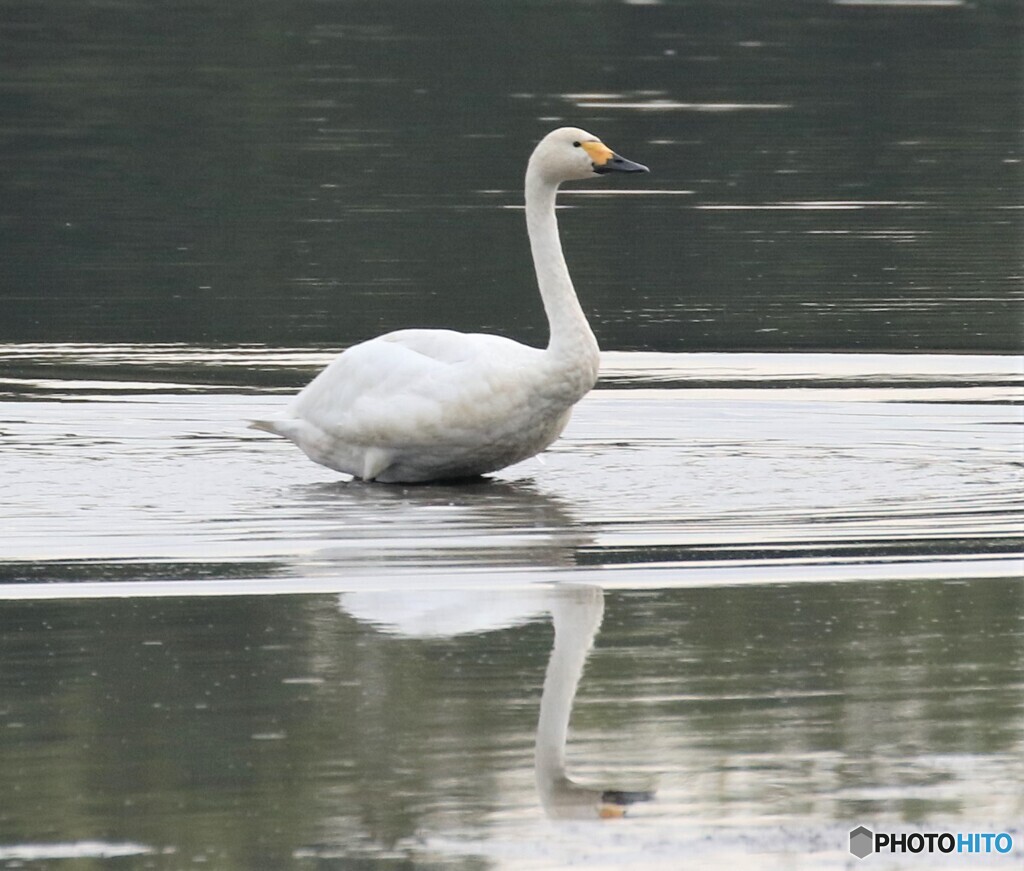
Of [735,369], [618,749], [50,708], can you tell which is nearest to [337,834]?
[618,749]

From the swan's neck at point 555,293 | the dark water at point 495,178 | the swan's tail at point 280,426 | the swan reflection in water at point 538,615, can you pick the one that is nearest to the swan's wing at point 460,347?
the swan's neck at point 555,293

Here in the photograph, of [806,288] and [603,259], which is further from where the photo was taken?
[603,259]

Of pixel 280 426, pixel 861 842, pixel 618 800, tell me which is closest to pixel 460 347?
pixel 280 426

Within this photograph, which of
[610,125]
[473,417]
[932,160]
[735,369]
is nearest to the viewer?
[473,417]

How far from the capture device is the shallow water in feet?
21.3

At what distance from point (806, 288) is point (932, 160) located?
315 inches

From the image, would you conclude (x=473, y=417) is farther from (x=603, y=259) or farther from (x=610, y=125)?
(x=610, y=125)

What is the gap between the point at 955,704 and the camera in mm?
7555

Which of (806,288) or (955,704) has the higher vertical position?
(955,704)

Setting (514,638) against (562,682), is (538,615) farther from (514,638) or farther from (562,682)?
(562,682)

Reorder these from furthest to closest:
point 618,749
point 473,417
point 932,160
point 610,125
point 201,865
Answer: point 610,125, point 932,160, point 473,417, point 618,749, point 201,865

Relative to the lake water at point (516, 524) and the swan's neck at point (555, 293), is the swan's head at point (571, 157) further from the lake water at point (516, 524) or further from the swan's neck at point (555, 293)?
the lake water at point (516, 524)

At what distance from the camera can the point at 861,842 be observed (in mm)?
6320
